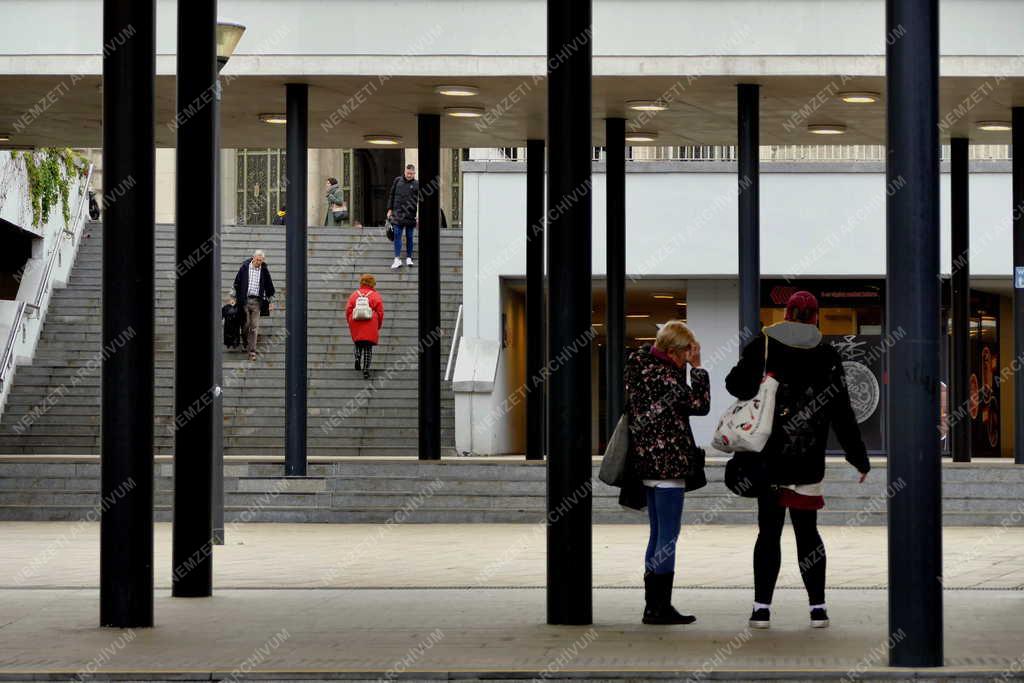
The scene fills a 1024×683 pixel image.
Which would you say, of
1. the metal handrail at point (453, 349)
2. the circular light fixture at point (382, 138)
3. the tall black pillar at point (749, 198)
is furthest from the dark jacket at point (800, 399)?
the metal handrail at point (453, 349)

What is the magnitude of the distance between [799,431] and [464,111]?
480 inches

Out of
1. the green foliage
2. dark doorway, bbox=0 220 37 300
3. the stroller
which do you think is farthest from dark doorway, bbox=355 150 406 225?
the stroller

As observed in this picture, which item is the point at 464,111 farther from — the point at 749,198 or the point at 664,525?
the point at 664,525

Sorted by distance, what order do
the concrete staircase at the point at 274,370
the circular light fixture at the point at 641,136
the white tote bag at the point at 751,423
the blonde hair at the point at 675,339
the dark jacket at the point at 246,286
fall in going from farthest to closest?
the dark jacket at the point at 246,286 < the concrete staircase at the point at 274,370 < the circular light fixture at the point at 641,136 < the blonde hair at the point at 675,339 < the white tote bag at the point at 751,423

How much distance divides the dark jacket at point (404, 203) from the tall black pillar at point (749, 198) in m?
11.3

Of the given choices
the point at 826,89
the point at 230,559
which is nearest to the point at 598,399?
the point at 826,89

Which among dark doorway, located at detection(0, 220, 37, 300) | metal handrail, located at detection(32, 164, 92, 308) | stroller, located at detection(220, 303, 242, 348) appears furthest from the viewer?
dark doorway, located at detection(0, 220, 37, 300)

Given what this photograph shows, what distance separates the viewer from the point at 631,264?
28875 millimetres

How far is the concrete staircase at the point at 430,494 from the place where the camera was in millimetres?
18672

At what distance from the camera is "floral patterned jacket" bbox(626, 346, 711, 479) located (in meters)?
9.89

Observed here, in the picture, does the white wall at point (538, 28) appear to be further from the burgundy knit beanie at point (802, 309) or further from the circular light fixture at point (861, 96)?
the burgundy knit beanie at point (802, 309)

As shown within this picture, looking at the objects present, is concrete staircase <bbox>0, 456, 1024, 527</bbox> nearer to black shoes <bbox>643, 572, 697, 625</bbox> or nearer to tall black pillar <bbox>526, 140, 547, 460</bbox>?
tall black pillar <bbox>526, 140, 547, 460</bbox>

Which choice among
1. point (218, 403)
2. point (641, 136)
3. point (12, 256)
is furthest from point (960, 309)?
point (12, 256)

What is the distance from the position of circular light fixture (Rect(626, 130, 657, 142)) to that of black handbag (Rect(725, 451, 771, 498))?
13695 mm
